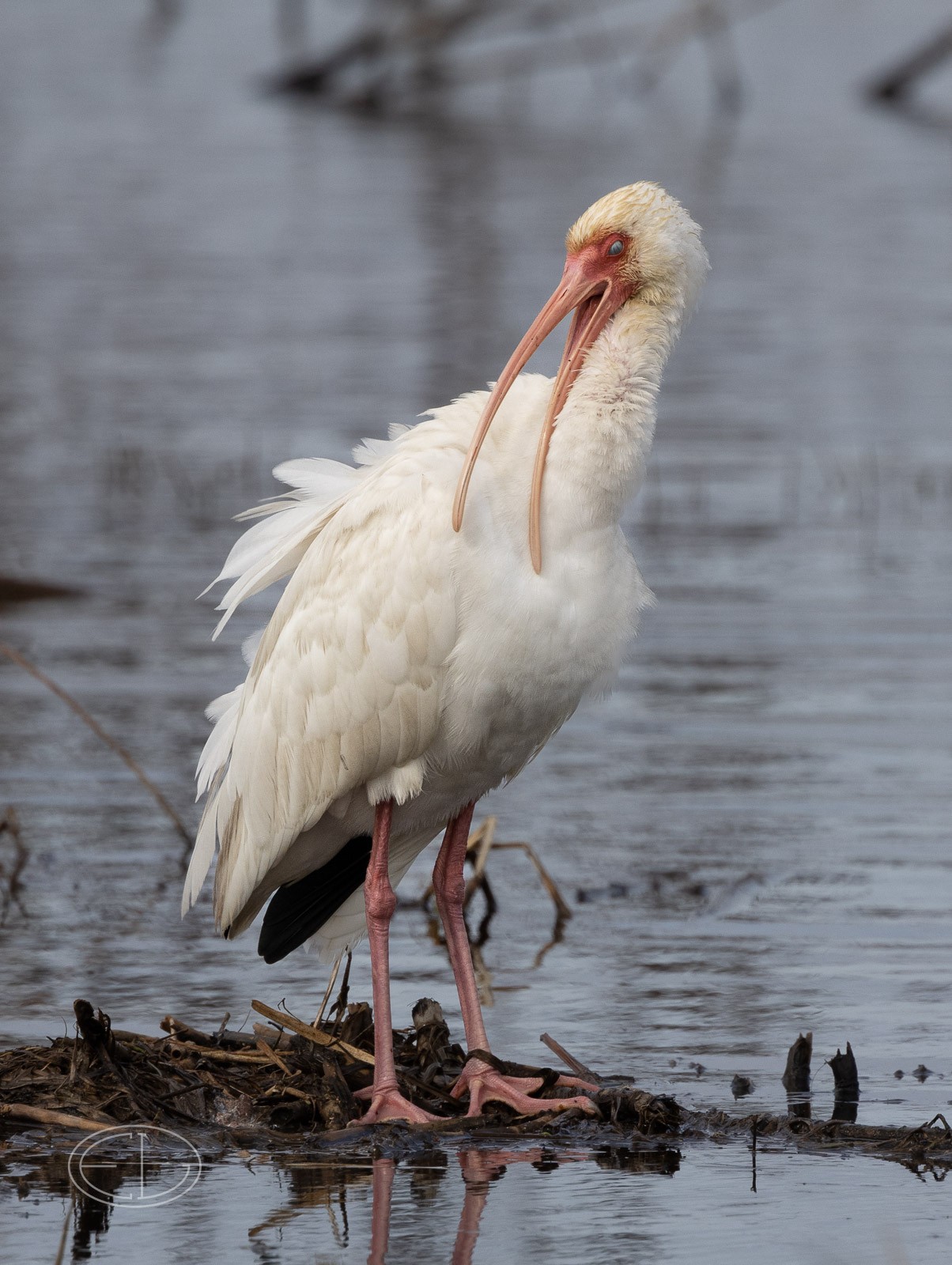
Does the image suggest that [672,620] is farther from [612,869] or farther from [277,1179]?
[277,1179]

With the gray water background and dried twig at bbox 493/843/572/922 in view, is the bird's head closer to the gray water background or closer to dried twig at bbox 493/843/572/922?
the gray water background

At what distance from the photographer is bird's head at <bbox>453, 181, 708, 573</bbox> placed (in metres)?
6.78

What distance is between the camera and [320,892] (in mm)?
7379

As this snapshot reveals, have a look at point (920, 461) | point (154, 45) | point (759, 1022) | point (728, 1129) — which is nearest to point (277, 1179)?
point (728, 1129)

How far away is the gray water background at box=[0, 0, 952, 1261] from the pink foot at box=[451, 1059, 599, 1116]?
1.15 ft

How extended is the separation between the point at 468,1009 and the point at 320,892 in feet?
2.26

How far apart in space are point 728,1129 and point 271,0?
7384cm

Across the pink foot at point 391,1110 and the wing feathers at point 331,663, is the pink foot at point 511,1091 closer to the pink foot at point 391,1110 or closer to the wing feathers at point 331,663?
the pink foot at point 391,1110

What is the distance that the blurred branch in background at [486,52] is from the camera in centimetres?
4288

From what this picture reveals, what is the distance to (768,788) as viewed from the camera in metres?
10.1

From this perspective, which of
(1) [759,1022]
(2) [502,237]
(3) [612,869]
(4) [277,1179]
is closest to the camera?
(4) [277,1179]

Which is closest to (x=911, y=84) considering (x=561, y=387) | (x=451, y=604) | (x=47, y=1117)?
(x=561, y=387)

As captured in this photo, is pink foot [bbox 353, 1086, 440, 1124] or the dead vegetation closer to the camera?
the dead vegetation

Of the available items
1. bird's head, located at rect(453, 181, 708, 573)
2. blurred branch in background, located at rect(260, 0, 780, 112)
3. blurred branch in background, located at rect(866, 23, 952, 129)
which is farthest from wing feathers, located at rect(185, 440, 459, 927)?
blurred branch in background, located at rect(866, 23, 952, 129)
